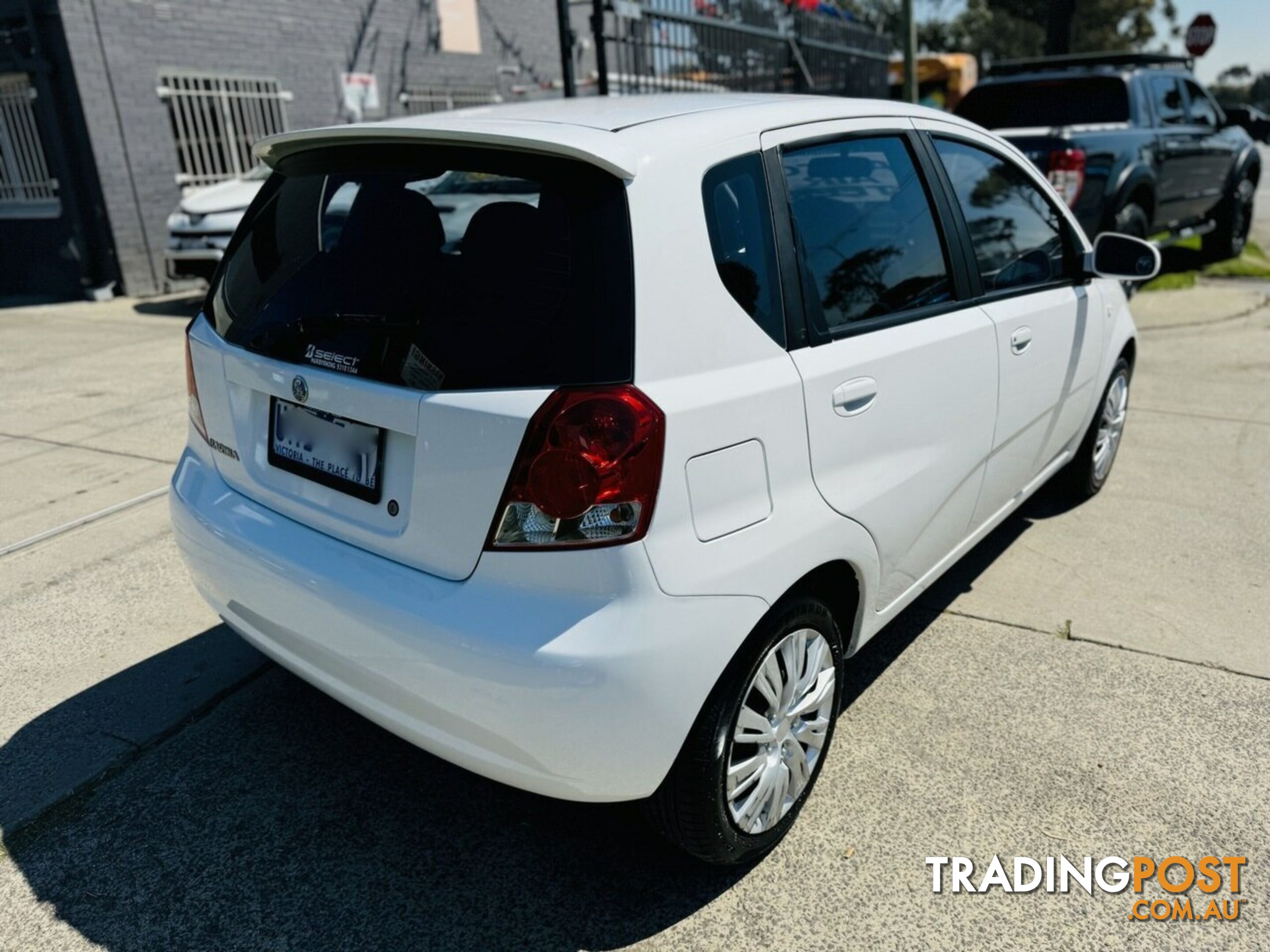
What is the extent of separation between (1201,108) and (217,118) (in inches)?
436

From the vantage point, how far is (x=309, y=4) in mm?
12891

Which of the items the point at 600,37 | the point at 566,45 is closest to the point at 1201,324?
the point at 600,37

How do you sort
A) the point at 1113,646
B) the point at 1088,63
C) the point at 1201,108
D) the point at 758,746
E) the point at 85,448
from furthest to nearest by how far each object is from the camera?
the point at 1201,108, the point at 1088,63, the point at 85,448, the point at 1113,646, the point at 758,746

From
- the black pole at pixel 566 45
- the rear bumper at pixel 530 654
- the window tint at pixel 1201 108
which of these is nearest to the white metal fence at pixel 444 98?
the black pole at pixel 566 45

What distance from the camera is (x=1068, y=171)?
26.2 ft

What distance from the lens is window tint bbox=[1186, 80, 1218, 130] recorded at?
9898 millimetres

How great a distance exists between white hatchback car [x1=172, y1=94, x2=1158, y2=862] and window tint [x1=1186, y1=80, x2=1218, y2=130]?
880 cm

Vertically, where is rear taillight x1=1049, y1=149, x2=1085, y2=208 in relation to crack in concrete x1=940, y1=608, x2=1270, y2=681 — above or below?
above

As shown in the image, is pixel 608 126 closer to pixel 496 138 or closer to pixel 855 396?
pixel 496 138

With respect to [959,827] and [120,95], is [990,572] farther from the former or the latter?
[120,95]

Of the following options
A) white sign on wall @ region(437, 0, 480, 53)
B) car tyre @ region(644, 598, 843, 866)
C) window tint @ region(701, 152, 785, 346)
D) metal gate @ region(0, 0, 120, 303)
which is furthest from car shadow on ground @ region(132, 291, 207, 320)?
car tyre @ region(644, 598, 843, 866)

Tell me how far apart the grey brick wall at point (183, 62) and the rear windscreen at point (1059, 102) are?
819 centimetres

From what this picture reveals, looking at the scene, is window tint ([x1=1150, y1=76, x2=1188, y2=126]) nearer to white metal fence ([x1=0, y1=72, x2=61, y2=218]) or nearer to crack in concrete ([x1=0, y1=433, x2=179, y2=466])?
crack in concrete ([x1=0, y1=433, x2=179, y2=466])

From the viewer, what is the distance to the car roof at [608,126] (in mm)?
2094
